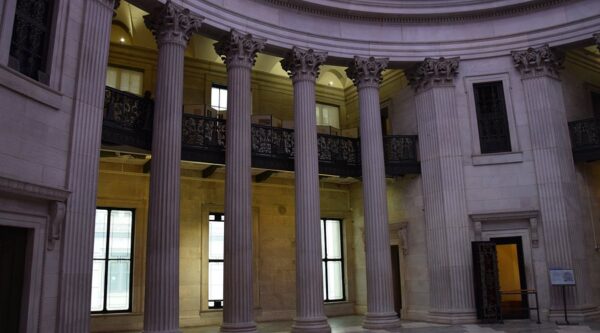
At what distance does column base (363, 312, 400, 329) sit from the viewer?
15.0 m

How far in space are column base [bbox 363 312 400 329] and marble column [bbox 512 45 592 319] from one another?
4.83 meters

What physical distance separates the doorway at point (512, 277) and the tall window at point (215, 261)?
9.19m

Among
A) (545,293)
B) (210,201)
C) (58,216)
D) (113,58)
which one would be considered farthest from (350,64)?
(58,216)

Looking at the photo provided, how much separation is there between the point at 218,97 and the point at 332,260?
A: 309 inches

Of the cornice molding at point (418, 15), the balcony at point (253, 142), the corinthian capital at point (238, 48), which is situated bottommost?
the balcony at point (253, 142)

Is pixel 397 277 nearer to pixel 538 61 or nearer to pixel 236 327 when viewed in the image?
pixel 236 327

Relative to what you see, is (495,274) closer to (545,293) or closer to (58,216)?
(545,293)

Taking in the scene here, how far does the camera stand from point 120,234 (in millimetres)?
16188

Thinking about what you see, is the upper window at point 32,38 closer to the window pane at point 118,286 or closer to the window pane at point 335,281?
the window pane at point 118,286

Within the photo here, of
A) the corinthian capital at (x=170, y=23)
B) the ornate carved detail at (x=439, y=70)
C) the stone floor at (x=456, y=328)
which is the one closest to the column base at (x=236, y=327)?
the stone floor at (x=456, y=328)

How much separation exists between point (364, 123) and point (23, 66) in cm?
1030

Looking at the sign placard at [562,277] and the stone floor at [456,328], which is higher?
the sign placard at [562,277]

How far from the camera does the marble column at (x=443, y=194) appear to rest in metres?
15.8

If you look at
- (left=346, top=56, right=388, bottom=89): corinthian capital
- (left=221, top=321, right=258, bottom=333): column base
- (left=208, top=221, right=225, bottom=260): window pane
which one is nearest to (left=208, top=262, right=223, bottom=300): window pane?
(left=208, top=221, right=225, bottom=260): window pane
